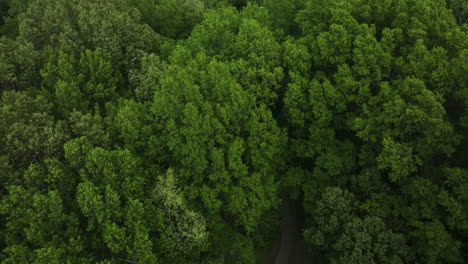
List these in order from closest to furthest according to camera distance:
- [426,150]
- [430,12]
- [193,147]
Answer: [426,150] → [193,147] → [430,12]

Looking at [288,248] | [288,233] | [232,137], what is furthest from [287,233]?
[232,137]

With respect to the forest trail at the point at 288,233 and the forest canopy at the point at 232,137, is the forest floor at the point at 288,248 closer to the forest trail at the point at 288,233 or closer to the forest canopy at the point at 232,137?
the forest trail at the point at 288,233

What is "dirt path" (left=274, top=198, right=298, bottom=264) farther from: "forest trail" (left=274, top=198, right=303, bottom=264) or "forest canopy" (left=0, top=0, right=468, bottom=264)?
"forest canopy" (left=0, top=0, right=468, bottom=264)

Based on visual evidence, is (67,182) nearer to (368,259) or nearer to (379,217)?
(368,259)

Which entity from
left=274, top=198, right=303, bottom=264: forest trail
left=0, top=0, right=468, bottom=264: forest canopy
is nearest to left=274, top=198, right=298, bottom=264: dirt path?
left=274, top=198, right=303, bottom=264: forest trail

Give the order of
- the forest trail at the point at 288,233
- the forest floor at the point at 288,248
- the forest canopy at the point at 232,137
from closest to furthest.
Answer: the forest canopy at the point at 232,137 < the forest floor at the point at 288,248 < the forest trail at the point at 288,233

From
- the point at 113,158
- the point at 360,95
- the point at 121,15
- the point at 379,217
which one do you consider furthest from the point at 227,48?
the point at 379,217

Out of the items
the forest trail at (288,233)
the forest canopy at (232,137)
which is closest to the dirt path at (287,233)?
the forest trail at (288,233)
